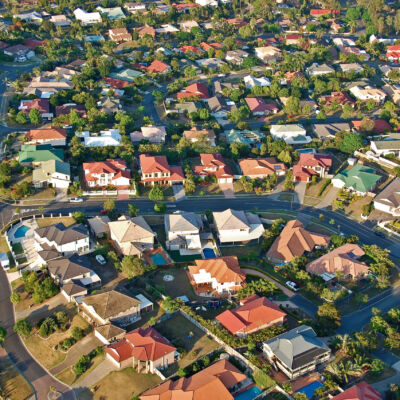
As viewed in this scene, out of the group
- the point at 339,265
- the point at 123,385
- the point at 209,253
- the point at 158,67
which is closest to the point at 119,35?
the point at 158,67

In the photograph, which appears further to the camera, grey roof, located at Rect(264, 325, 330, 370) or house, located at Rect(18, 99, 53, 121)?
house, located at Rect(18, 99, 53, 121)

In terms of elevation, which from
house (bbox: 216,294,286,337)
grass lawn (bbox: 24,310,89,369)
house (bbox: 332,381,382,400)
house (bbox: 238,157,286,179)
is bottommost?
house (bbox: 238,157,286,179)

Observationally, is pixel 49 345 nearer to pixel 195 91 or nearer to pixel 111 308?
pixel 111 308

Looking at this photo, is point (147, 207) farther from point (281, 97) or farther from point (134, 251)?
point (281, 97)

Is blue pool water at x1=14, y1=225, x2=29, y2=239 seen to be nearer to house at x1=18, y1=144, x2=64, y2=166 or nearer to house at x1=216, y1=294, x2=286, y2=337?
house at x1=18, y1=144, x2=64, y2=166

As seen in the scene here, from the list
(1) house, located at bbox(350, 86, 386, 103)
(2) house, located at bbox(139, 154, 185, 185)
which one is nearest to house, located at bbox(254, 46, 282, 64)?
(1) house, located at bbox(350, 86, 386, 103)

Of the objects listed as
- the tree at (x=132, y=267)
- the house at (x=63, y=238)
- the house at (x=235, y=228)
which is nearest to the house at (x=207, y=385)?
the tree at (x=132, y=267)
